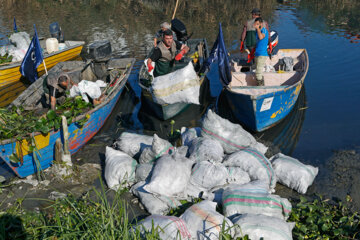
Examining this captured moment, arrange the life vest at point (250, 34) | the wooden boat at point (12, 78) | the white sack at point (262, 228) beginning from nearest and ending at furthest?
the white sack at point (262, 228) < the life vest at point (250, 34) < the wooden boat at point (12, 78)

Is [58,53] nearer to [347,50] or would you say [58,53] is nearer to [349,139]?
[349,139]

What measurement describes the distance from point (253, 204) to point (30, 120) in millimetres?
4554

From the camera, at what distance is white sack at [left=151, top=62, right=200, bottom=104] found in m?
6.14

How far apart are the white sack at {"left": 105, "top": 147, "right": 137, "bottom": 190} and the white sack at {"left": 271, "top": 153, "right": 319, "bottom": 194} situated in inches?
104

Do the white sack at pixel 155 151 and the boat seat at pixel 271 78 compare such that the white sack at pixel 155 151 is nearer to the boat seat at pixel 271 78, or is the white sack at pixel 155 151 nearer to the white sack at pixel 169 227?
the white sack at pixel 169 227

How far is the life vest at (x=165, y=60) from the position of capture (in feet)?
25.2

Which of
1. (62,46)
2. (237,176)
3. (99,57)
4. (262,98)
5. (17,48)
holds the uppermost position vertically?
(99,57)

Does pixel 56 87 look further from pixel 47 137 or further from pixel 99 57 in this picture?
pixel 99 57

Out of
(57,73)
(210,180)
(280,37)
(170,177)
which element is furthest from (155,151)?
(280,37)

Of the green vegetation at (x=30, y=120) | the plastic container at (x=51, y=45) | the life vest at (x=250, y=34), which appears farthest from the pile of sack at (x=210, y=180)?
the plastic container at (x=51, y=45)

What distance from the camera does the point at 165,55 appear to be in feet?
25.3

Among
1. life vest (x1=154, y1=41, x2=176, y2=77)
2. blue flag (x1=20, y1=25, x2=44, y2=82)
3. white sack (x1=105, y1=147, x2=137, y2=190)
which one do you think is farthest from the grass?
blue flag (x1=20, y1=25, x2=44, y2=82)

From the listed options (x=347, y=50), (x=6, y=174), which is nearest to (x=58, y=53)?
(x=6, y=174)

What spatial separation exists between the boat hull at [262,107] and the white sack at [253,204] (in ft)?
8.73
